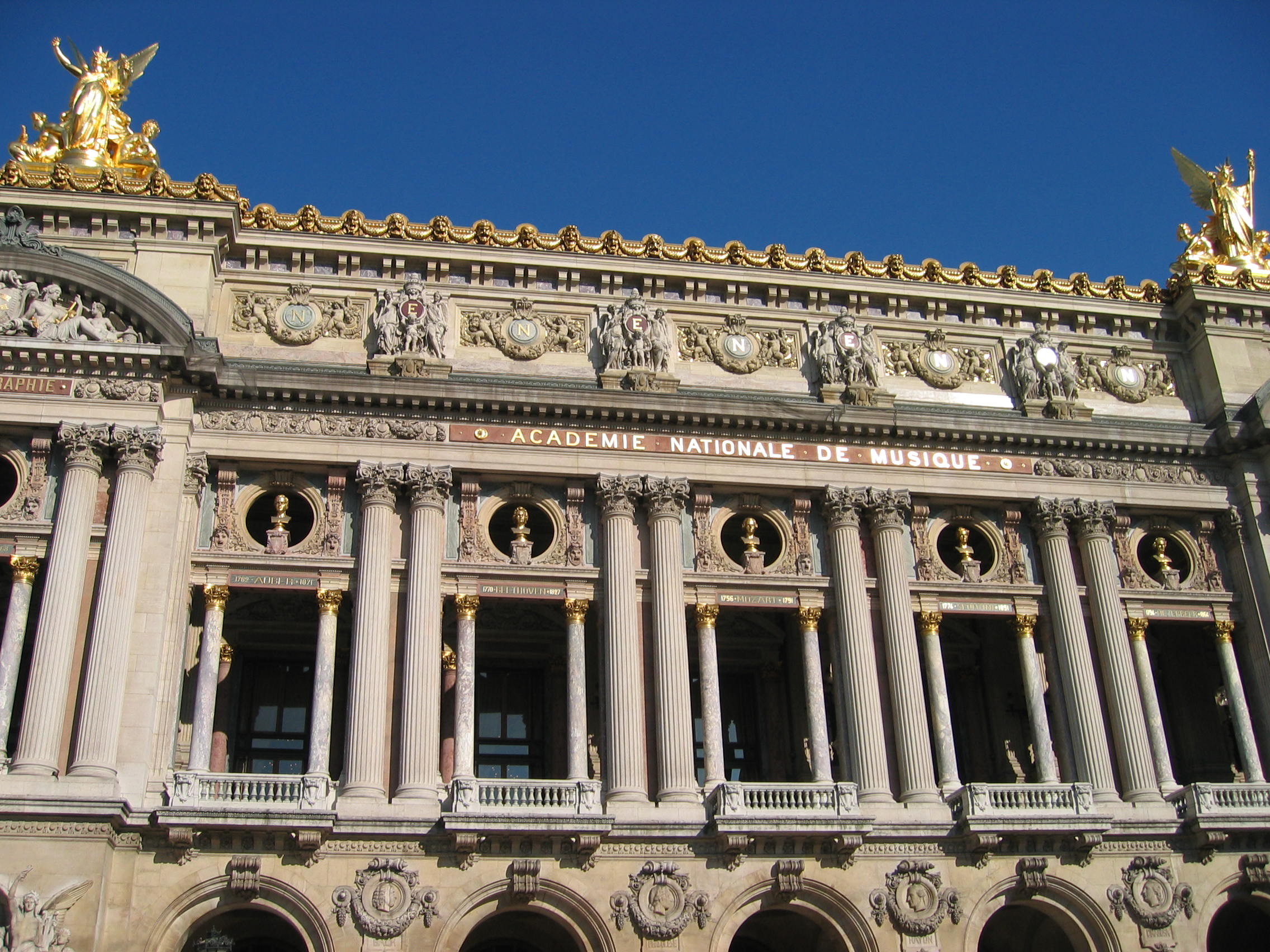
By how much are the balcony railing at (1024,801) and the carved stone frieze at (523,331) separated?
13961 mm

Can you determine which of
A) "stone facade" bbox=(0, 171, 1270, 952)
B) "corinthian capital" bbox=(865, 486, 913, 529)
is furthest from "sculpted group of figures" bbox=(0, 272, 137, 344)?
"corinthian capital" bbox=(865, 486, 913, 529)

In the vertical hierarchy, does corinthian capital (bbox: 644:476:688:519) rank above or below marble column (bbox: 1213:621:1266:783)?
above

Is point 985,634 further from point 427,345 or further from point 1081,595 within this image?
point 427,345

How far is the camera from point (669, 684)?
30.1 metres

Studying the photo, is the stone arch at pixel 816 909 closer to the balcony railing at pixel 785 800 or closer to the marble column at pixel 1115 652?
the balcony railing at pixel 785 800

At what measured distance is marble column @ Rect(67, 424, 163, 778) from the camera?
87.7 feet

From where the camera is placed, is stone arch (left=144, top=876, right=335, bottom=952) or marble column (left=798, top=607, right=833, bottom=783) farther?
marble column (left=798, top=607, right=833, bottom=783)

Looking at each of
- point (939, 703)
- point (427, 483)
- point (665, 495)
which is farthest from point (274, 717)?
point (939, 703)

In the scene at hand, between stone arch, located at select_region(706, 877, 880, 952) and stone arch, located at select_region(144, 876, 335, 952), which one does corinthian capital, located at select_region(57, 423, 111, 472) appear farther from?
stone arch, located at select_region(706, 877, 880, 952)

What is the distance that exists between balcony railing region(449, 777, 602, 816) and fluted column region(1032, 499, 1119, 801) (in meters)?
11.4

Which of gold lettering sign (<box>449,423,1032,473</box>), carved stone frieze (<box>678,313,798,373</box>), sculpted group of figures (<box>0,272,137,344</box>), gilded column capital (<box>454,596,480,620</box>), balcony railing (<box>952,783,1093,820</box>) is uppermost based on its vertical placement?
carved stone frieze (<box>678,313,798,373</box>)

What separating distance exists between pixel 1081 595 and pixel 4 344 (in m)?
25.3

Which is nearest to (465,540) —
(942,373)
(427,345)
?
(427,345)

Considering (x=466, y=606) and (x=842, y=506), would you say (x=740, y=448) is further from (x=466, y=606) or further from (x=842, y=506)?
(x=466, y=606)
